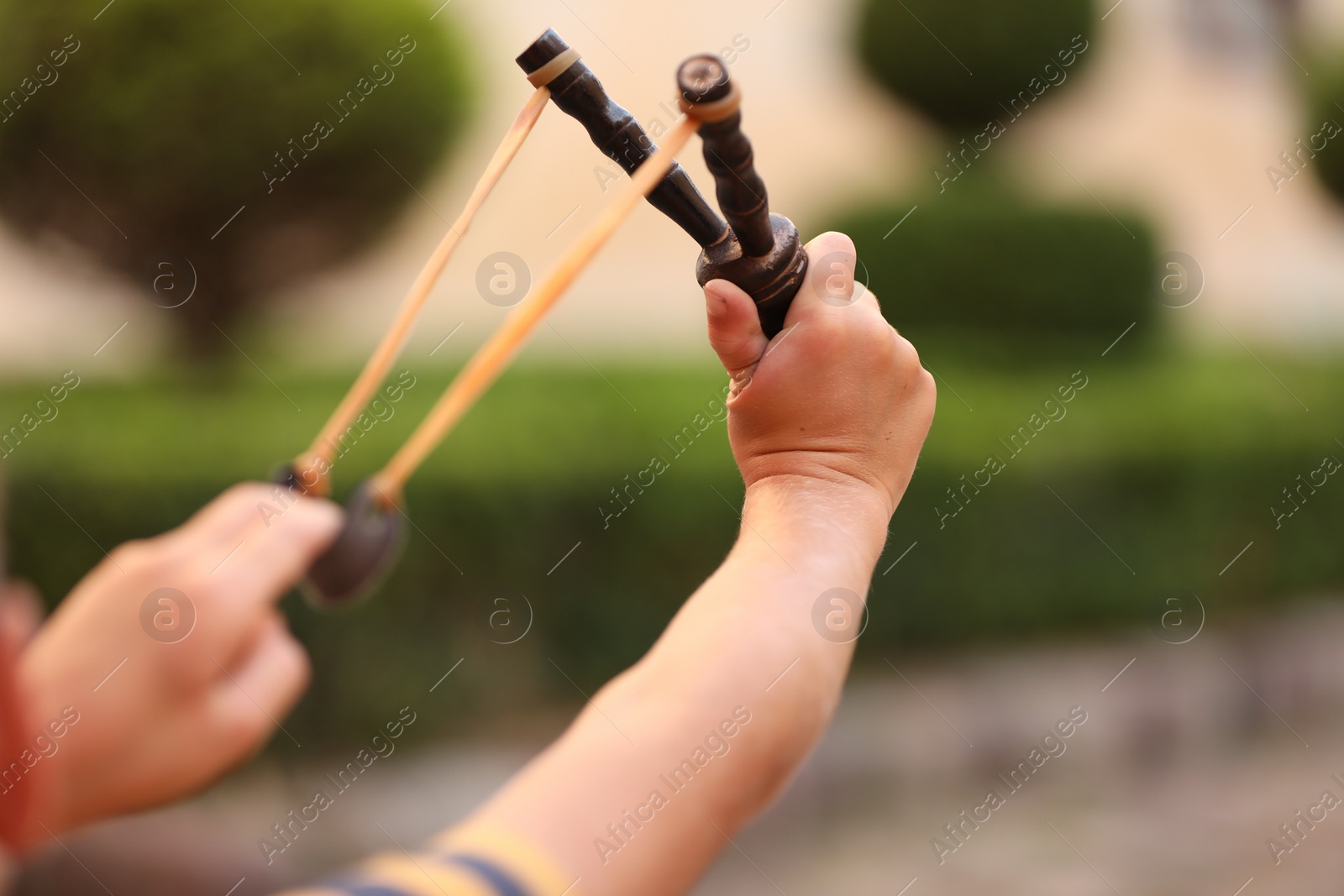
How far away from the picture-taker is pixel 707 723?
84cm

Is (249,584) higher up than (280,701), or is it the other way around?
(249,584)

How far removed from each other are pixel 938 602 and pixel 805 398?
321cm

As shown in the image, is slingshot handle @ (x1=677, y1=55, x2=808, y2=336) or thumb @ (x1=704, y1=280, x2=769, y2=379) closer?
slingshot handle @ (x1=677, y1=55, x2=808, y2=336)

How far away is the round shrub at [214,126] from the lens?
4.11 meters

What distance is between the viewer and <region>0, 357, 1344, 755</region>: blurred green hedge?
3359 millimetres

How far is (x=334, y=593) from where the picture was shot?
1.34 m

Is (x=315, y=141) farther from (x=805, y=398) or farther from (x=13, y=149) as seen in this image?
(x=805, y=398)

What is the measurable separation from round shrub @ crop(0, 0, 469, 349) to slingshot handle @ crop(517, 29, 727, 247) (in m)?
3.76

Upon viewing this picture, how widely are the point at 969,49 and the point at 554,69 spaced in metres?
5.07

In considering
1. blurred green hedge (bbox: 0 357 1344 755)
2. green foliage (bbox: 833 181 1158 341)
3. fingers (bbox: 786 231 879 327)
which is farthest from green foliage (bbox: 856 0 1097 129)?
fingers (bbox: 786 231 879 327)

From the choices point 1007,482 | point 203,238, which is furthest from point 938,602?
point 203,238

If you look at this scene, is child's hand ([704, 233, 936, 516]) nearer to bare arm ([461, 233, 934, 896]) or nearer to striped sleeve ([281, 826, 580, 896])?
bare arm ([461, 233, 934, 896])

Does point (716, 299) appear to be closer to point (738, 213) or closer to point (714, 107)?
point (738, 213)

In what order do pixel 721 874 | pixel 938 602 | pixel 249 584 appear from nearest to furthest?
pixel 249 584 → pixel 721 874 → pixel 938 602
